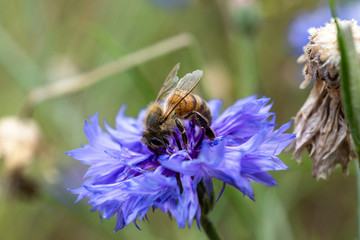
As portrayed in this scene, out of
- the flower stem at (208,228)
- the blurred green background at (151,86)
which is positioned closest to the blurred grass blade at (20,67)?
the blurred green background at (151,86)

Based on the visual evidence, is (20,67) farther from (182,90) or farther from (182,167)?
(182,167)

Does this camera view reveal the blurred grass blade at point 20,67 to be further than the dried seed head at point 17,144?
Yes

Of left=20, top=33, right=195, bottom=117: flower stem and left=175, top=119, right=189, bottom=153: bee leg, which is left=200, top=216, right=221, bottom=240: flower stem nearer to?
left=175, top=119, right=189, bottom=153: bee leg

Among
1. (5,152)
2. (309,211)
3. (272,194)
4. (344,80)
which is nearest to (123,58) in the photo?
(5,152)

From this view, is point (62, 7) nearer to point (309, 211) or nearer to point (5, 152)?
point (5, 152)

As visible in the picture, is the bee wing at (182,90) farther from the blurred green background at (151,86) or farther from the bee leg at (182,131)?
the blurred green background at (151,86)

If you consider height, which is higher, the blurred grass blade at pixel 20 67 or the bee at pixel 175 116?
the blurred grass blade at pixel 20 67

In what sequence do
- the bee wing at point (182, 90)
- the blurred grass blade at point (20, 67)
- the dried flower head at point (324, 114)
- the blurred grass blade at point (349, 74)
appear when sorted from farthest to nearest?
the blurred grass blade at point (20, 67), the bee wing at point (182, 90), the dried flower head at point (324, 114), the blurred grass blade at point (349, 74)
